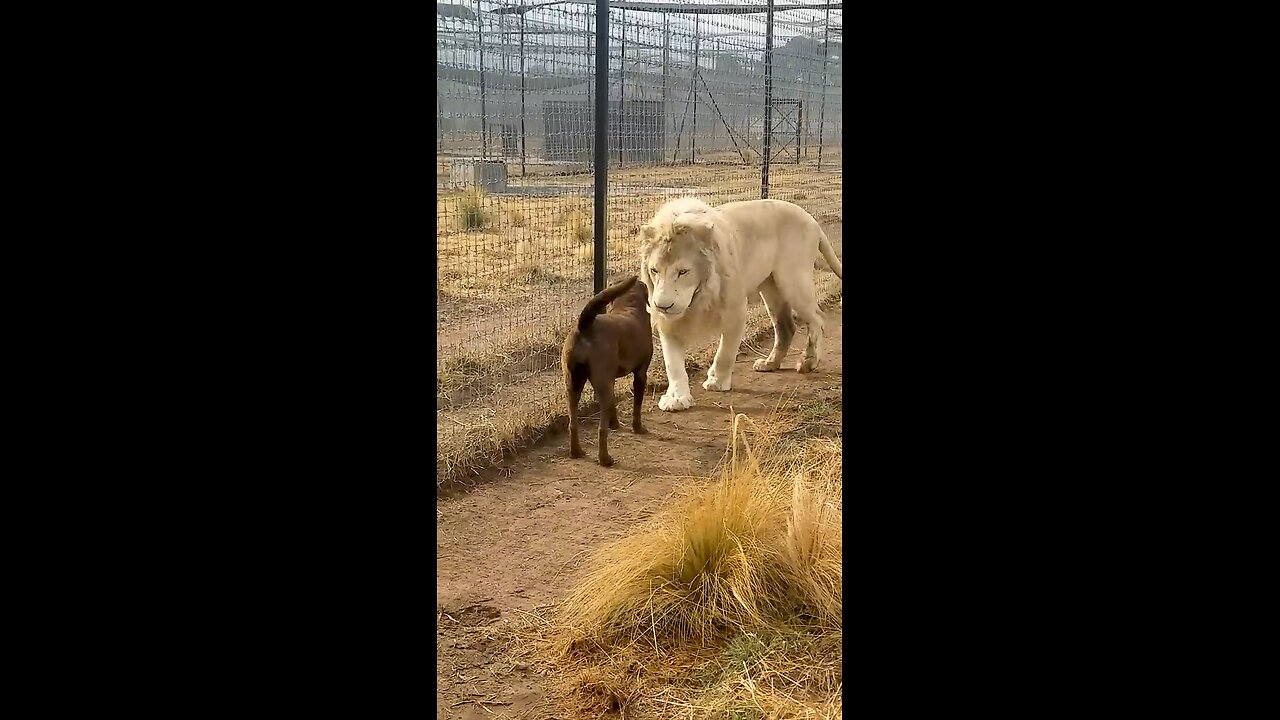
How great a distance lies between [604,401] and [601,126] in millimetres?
1781

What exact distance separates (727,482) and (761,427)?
2.03m

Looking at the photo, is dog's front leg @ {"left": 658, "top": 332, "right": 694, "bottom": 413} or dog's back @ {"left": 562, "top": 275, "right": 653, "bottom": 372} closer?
dog's back @ {"left": 562, "top": 275, "right": 653, "bottom": 372}

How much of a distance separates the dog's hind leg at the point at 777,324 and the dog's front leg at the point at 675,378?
106 cm

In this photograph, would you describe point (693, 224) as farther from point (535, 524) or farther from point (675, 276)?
point (535, 524)

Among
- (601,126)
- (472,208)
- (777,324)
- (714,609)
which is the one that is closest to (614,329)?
(601,126)

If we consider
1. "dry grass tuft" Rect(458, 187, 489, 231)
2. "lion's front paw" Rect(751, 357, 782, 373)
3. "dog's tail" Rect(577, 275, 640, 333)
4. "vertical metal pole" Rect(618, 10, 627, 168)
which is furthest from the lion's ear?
"lion's front paw" Rect(751, 357, 782, 373)

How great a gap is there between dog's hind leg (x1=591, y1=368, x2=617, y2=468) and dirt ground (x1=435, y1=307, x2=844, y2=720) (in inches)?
2.8

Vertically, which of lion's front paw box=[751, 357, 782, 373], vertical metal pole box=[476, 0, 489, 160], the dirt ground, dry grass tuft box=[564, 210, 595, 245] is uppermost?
vertical metal pole box=[476, 0, 489, 160]

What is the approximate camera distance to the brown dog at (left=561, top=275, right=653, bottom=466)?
4.96m

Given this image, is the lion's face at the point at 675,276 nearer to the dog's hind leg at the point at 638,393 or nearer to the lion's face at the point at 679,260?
the lion's face at the point at 679,260

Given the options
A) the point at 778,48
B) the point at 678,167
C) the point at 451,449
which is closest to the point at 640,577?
the point at 451,449

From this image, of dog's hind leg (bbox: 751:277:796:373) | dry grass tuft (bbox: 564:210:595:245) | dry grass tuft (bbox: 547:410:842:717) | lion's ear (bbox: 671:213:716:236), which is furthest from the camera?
dry grass tuft (bbox: 564:210:595:245)

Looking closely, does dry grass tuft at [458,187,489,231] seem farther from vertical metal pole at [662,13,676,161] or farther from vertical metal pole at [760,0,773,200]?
vertical metal pole at [760,0,773,200]
